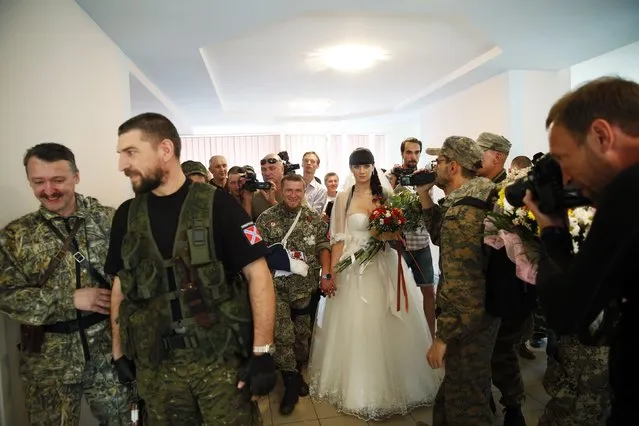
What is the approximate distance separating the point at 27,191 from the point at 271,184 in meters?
2.05

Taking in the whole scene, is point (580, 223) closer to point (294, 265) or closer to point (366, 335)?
point (366, 335)

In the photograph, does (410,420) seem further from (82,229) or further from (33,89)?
(33,89)

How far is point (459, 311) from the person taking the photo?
6.17 feet

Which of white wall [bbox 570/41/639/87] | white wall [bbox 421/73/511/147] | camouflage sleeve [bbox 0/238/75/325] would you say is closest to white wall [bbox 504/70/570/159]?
white wall [bbox 421/73/511/147]

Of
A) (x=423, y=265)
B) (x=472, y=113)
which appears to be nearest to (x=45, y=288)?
(x=423, y=265)

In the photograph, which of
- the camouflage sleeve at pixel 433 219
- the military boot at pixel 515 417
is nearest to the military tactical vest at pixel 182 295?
the camouflage sleeve at pixel 433 219

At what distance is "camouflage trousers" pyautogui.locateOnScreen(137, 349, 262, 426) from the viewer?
1.51 m

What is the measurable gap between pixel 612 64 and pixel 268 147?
7450mm

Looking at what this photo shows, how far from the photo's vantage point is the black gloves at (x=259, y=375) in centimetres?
149

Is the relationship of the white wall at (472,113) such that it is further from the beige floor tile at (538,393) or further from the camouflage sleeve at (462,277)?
the camouflage sleeve at (462,277)

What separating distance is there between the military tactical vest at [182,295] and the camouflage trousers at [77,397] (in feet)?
1.66

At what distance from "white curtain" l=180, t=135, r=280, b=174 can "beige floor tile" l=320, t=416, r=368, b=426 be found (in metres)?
8.27

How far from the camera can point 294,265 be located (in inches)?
114

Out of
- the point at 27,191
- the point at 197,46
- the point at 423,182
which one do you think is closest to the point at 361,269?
the point at 423,182
